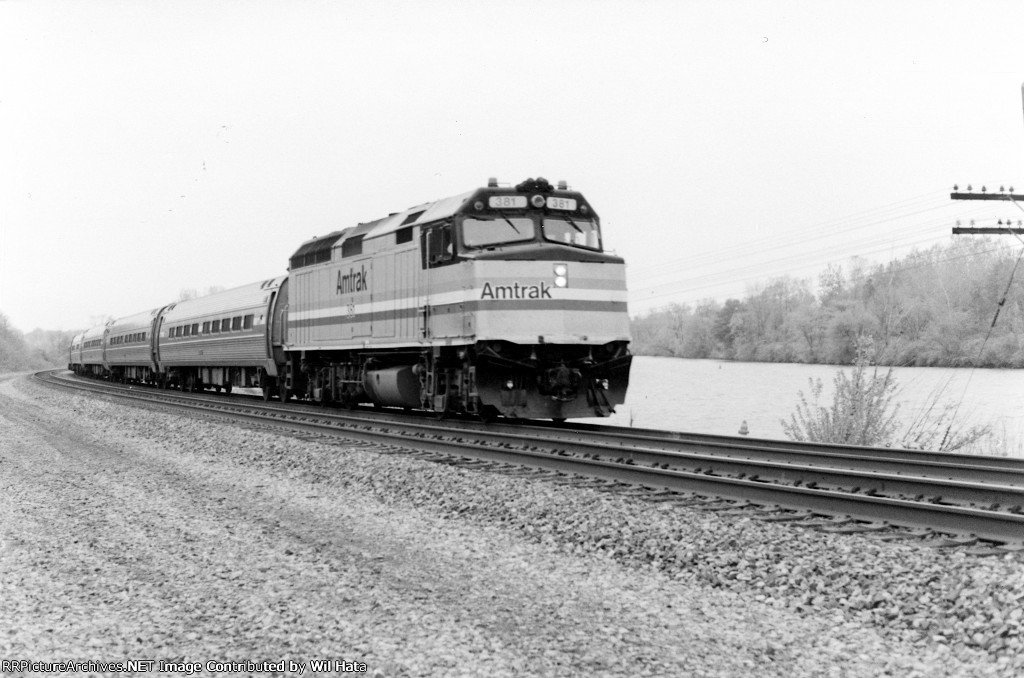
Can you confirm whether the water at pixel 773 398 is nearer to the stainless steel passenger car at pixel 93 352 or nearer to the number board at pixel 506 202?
the number board at pixel 506 202

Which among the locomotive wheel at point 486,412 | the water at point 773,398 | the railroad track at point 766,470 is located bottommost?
the water at point 773,398

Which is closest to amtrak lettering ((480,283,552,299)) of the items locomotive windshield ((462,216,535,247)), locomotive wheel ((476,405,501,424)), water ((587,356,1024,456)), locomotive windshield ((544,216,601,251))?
locomotive windshield ((462,216,535,247))

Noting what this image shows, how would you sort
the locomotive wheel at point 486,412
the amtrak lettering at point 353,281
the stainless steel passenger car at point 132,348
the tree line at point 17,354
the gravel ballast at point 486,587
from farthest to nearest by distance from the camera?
1. the tree line at point 17,354
2. the stainless steel passenger car at point 132,348
3. the amtrak lettering at point 353,281
4. the locomotive wheel at point 486,412
5. the gravel ballast at point 486,587

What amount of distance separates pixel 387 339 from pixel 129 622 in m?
11.0

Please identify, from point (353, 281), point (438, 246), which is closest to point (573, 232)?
point (438, 246)

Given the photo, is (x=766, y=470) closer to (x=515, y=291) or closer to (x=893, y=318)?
(x=515, y=291)

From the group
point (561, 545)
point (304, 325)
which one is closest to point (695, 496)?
point (561, 545)

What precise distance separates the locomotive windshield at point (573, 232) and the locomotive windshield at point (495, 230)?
0.33 meters

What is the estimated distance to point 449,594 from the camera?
17.2 ft

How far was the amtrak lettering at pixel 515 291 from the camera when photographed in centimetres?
1292

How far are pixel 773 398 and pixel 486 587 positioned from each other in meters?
32.4

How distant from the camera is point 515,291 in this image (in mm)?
13023

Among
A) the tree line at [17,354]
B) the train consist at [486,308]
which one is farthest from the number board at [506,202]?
the tree line at [17,354]

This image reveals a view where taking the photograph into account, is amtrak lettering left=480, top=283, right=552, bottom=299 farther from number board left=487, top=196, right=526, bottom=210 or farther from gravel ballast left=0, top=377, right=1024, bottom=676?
gravel ballast left=0, top=377, right=1024, bottom=676
